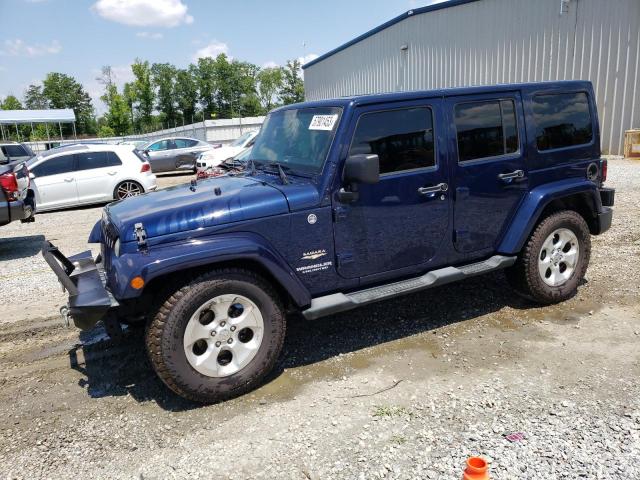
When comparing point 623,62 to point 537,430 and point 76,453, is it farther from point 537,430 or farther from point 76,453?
point 76,453

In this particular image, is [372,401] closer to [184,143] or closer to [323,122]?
[323,122]

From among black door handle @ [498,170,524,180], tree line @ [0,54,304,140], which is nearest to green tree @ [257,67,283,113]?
tree line @ [0,54,304,140]

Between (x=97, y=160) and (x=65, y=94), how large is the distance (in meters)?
101

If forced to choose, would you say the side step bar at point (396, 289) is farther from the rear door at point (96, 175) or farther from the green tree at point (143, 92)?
the green tree at point (143, 92)

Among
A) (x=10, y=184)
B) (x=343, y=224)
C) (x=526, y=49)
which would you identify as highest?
(x=526, y=49)

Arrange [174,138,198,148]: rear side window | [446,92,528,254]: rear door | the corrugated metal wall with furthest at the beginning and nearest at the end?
[174,138,198,148]: rear side window
the corrugated metal wall
[446,92,528,254]: rear door

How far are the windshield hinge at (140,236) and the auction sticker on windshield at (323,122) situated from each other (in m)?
1.55

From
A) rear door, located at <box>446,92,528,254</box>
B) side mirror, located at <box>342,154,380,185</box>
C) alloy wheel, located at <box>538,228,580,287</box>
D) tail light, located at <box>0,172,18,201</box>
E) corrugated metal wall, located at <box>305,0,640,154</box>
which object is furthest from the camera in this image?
corrugated metal wall, located at <box>305,0,640,154</box>

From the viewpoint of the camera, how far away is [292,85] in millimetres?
96250

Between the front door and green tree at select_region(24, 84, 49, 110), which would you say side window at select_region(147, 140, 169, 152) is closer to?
the front door

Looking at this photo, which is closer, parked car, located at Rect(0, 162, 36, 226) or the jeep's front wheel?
the jeep's front wheel

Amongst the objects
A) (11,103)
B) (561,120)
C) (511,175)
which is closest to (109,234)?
(511,175)

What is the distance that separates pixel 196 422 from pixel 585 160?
4.21 m

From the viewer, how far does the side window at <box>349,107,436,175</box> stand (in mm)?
3805
